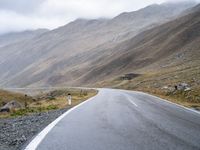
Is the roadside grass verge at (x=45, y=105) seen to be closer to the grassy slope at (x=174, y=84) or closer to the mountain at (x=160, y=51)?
the grassy slope at (x=174, y=84)

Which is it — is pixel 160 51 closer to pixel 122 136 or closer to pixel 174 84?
pixel 174 84

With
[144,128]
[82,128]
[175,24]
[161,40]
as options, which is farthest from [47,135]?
[175,24]

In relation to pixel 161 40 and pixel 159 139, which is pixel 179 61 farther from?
pixel 159 139

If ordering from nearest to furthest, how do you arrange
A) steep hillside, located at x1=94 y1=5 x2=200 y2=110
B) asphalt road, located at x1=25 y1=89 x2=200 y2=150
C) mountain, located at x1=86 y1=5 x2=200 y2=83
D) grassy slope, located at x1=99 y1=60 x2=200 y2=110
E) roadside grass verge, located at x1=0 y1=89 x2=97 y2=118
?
asphalt road, located at x1=25 y1=89 x2=200 y2=150, roadside grass verge, located at x1=0 y1=89 x2=97 y2=118, grassy slope, located at x1=99 y1=60 x2=200 y2=110, steep hillside, located at x1=94 y1=5 x2=200 y2=110, mountain, located at x1=86 y1=5 x2=200 y2=83

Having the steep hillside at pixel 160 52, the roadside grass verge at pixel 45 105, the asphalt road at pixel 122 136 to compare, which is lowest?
the roadside grass verge at pixel 45 105

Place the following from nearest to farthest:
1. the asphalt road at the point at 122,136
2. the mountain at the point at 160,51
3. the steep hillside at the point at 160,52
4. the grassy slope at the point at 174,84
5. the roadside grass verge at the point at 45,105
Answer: the asphalt road at the point at 122,136 → the roadside grass verge at the point at 45,105 → the grassy slope at the point at 174,84 → the steep hillside at the point at 160,52 → the mountain at the point at 160,51

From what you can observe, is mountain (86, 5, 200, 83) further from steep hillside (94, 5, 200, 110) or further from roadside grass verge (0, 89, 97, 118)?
roadside grass verge (0, 89, 97, 118)

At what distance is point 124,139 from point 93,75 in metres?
164

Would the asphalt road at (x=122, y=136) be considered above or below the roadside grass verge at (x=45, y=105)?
above

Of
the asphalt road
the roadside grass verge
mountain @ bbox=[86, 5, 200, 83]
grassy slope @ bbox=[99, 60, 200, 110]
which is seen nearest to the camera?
the asphalt road

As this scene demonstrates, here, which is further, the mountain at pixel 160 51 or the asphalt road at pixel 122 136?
the mountain at pixel 160 51

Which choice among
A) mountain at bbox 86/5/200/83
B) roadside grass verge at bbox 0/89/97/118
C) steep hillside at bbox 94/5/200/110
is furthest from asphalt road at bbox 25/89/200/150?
mountain at bbox 86/5/200/83

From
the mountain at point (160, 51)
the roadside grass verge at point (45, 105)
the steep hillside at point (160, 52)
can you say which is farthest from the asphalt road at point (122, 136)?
the mountain at point (160, 51)

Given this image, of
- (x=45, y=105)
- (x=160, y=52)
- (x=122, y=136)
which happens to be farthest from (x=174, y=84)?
(x=160, y=52)
